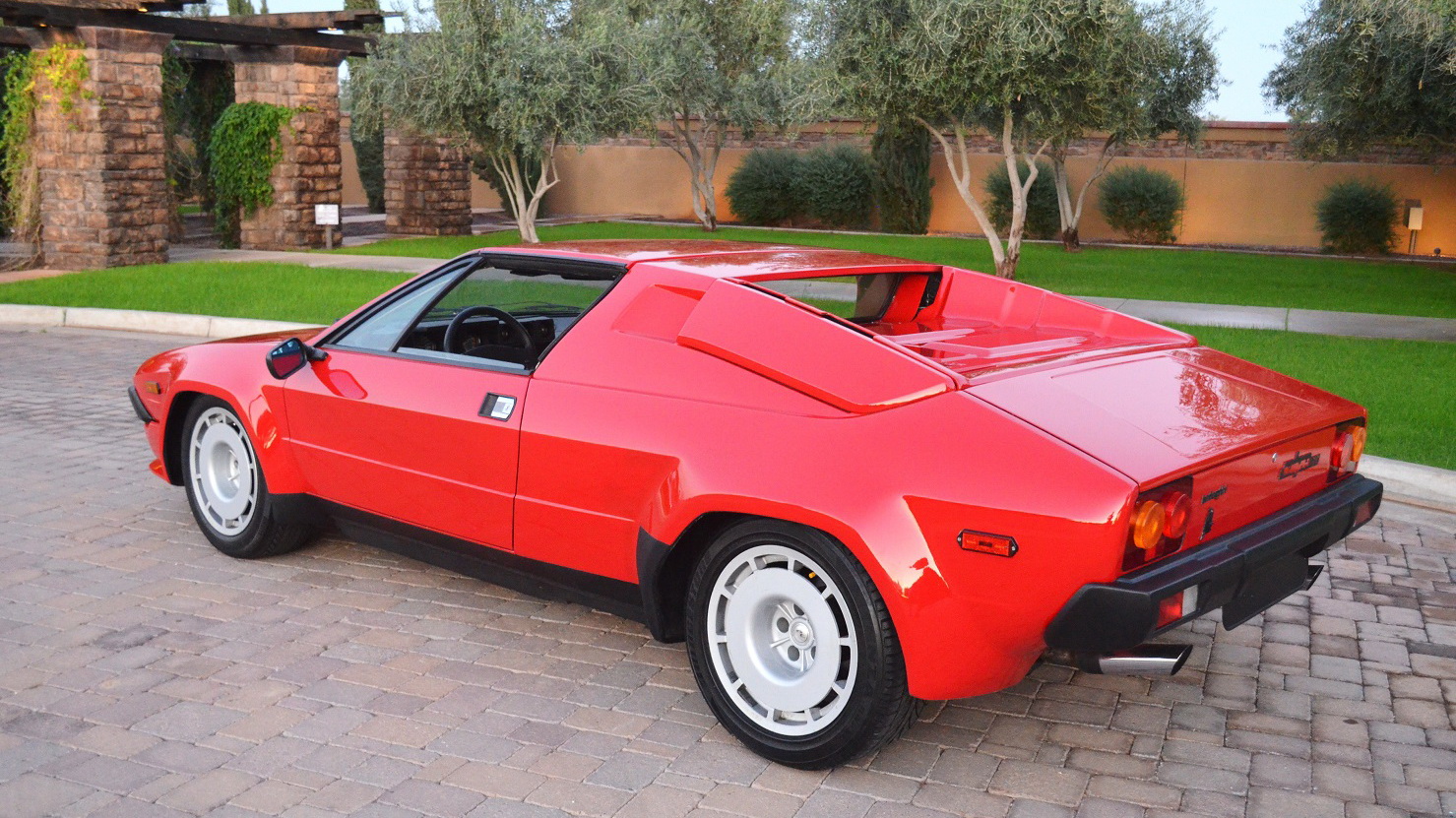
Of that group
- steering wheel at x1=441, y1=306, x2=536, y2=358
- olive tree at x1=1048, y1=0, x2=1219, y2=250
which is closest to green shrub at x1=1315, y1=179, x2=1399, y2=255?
olive tree at x1=1048, y1=0, x2=1219, y2=250

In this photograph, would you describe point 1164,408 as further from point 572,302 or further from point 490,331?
point 572,302

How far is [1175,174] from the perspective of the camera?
28797mm

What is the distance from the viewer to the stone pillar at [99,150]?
17.1 metres

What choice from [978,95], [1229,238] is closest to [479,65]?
[978,95]

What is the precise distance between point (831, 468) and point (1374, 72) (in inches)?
571

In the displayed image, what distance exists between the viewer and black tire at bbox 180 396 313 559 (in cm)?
491

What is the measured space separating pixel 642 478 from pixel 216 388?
2269 mm

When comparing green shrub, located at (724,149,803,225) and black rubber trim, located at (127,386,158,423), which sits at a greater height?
green shrub, located at (724,149,803,225)

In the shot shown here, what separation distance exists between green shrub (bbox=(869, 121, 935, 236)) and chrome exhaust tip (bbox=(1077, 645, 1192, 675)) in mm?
27092

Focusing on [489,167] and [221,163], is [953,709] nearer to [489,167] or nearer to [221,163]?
[221,163]

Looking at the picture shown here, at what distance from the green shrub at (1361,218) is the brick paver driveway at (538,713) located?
78.4ft

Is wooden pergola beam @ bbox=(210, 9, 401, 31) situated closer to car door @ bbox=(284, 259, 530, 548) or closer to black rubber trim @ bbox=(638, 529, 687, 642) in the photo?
car door @ bbox=(284, 259, 530, 548)

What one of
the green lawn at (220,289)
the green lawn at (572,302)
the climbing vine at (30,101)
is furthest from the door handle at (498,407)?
the climbing vine at (30,101)

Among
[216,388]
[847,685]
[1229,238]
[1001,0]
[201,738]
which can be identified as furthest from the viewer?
[1229,238]
